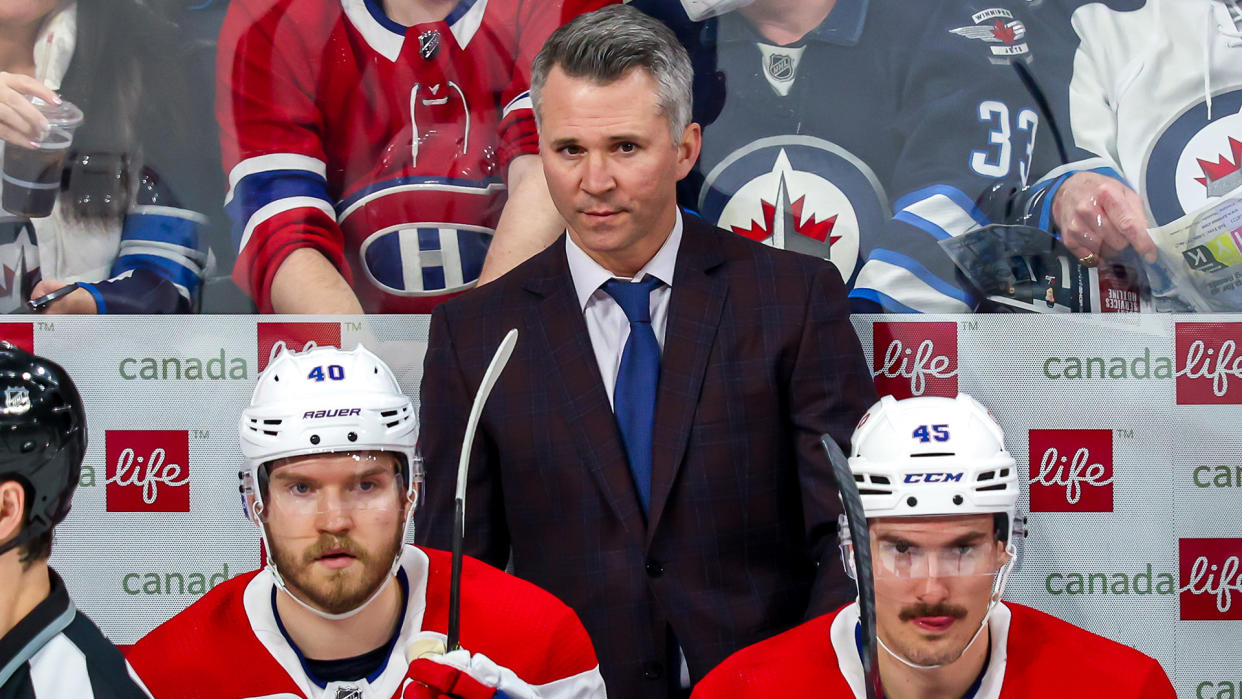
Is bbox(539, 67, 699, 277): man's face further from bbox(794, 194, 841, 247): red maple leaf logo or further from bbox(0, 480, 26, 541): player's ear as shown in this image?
bbox(0, 480, 26, 541): player's ear

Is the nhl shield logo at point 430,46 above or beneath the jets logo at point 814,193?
above

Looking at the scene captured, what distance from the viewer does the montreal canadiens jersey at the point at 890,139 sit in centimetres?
297

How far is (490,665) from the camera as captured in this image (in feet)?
5.85

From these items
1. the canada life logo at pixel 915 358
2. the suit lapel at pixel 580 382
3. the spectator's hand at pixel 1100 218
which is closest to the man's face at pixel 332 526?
the suit lapel at pixel 580 382

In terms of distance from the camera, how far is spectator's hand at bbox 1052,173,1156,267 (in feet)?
9.75


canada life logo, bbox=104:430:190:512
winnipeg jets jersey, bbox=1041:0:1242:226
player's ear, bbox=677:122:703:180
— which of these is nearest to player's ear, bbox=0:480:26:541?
player's ear, bbox=677:122:703:180

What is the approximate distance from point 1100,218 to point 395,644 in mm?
1815

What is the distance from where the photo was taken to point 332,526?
1.93m

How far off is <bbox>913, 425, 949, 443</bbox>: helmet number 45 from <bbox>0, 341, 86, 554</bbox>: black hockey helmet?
113 centimetres

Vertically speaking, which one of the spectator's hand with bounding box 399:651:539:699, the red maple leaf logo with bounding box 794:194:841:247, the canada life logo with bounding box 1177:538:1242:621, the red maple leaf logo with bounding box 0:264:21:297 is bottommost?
the canada life logo with bounding box 1177:538:1242:621

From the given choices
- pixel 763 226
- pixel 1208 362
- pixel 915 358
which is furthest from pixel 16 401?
pixel 1208 362

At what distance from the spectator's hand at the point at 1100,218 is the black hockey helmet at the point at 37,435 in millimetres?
2081

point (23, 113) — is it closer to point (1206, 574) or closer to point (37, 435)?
point (37, 435)

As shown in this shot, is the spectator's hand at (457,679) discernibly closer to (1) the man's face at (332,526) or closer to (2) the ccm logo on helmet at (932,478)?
(1) the man's face at (332,526)
